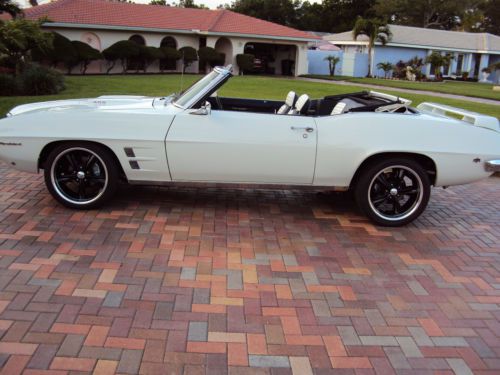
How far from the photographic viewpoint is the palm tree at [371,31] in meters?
37.4

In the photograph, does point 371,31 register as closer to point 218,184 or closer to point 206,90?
point 206,90

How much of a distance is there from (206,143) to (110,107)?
3.45 ft

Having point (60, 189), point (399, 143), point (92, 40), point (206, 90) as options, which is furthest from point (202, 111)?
point (92, 40)

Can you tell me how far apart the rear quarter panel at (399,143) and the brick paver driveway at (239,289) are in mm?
571

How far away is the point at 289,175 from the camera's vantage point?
4.85 metres

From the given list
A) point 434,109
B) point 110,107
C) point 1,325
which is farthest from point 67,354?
point 434,109

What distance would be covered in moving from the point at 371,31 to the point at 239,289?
3732cm

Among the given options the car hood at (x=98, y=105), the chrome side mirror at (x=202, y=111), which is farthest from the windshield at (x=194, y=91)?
the car hood at (x=98, y=105)

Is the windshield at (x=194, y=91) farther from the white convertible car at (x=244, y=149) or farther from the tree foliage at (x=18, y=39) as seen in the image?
the tree foliage at (x=18, y=39)

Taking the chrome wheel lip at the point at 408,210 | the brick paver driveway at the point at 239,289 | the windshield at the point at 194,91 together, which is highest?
the windshield at the point at 194,91

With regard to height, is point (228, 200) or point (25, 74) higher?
point (25, 74)

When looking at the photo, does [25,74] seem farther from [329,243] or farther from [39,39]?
[329,243]

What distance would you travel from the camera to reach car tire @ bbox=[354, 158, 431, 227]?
16.0 feet

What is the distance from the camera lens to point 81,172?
4867 mm
